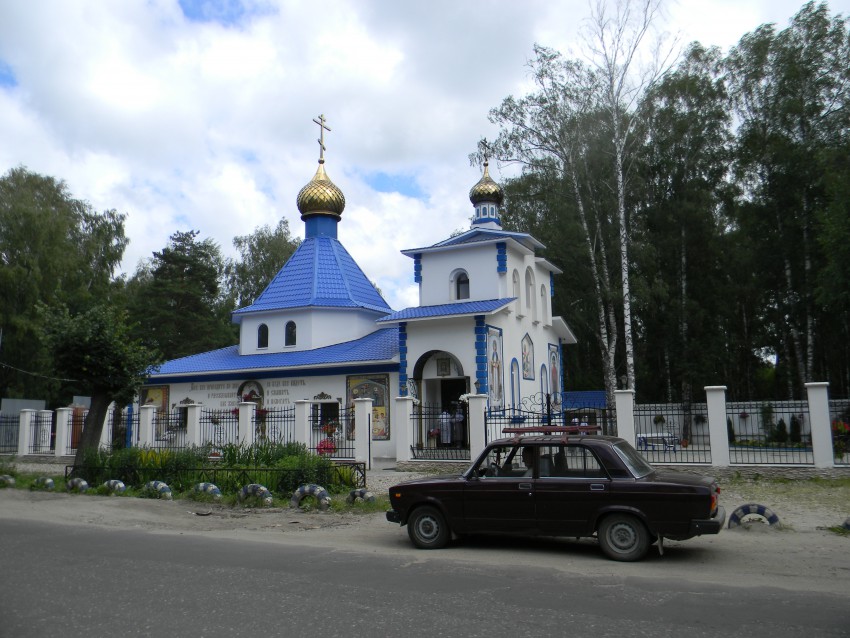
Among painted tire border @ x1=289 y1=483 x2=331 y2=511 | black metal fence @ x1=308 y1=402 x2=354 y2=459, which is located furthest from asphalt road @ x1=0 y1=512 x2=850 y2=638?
black metal fence @ x1=308 y1=402 x2=354 y2=459

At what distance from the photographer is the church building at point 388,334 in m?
22.0

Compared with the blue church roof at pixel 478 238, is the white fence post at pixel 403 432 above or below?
below

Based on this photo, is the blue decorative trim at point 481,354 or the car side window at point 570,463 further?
the blue decorative trim at point 481,354

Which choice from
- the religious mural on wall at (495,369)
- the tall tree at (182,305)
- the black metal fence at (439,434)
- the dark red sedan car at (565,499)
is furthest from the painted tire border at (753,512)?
the tall tree at (182,305)

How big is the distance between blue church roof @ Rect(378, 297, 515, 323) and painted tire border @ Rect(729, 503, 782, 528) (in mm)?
11314

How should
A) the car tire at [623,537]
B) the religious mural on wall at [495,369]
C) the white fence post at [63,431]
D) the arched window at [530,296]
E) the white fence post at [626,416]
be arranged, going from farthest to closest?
the arched window at [530,296] < the white fence post at [63,431] < the religious mural on wall at [495,369] < the white fence post at [626,416] < the car tire at [623,537]

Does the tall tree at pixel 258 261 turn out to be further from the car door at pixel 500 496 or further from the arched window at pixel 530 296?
the car door at pixel 500 496

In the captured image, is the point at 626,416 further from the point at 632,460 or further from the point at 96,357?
the point at 96,357

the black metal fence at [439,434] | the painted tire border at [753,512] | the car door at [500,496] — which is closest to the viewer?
the car door at [500,496]

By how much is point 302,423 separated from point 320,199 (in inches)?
560

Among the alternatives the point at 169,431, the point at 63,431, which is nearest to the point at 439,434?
the point at 169,431

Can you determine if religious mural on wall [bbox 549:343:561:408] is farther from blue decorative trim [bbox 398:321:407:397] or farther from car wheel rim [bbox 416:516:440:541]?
car wheel rim [bbox 416:516:440:541]

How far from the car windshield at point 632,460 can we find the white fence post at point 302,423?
11555 millimetres

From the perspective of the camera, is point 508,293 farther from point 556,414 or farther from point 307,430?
point 307,430
